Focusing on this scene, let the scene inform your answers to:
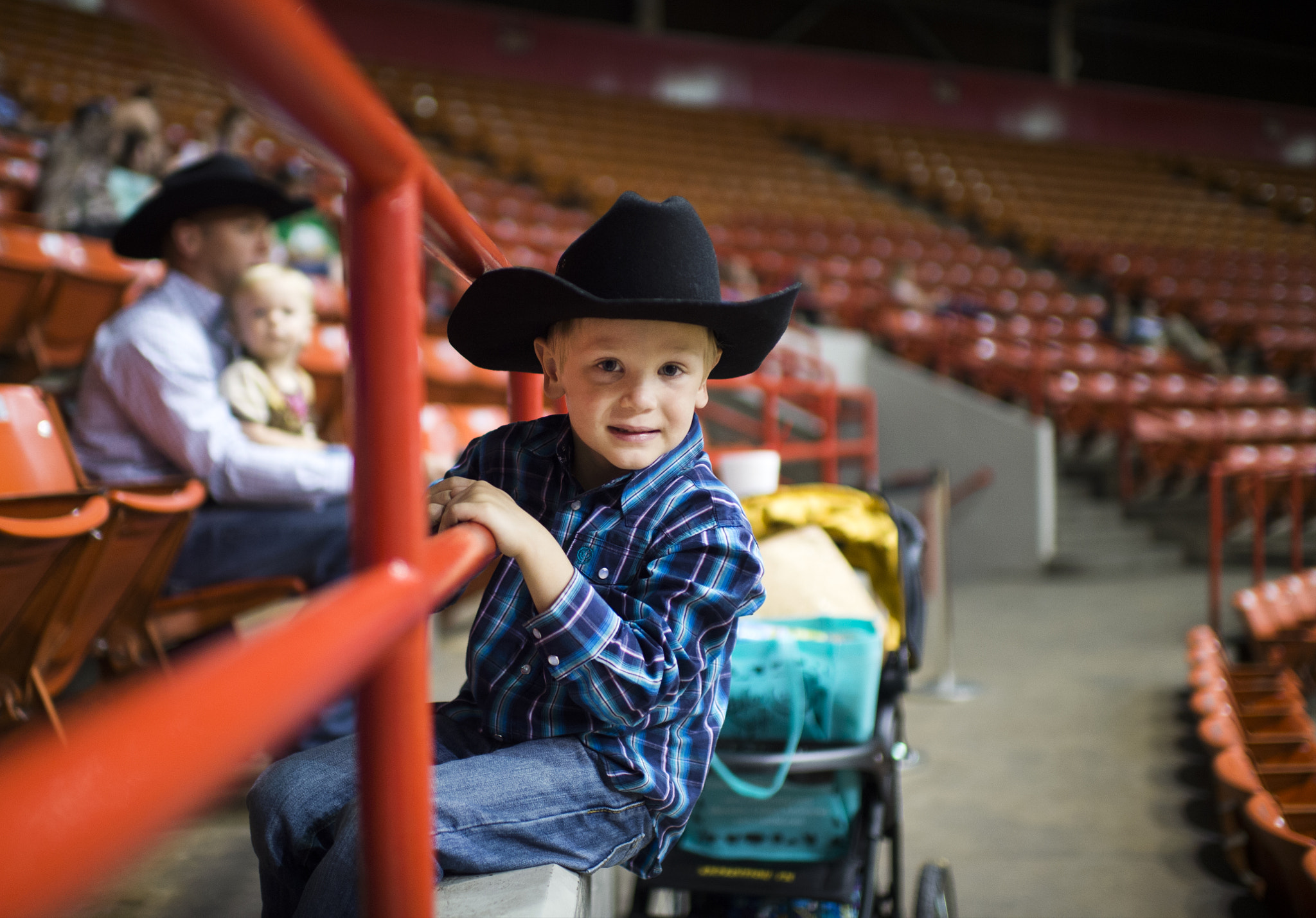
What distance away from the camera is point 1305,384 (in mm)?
9266

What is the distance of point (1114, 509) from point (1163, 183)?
10.4 meters

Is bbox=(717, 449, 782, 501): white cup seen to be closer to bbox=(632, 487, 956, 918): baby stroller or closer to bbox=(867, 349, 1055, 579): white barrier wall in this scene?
bbox=(632, 487, 956, 918): baby stroller

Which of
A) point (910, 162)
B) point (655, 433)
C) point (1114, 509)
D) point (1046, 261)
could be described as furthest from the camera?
point (910, 162)

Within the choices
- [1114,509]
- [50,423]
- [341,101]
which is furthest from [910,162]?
[341,101]

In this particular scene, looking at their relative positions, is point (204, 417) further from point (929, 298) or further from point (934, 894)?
point (929, 298)

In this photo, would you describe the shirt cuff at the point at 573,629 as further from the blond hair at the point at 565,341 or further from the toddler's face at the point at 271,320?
the toddler's face at the point at 271,320

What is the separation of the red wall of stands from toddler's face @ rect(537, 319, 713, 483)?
13175 millimetres

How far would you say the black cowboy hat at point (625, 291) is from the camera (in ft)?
3.24

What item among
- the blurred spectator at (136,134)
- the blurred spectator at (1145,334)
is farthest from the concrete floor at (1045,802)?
the blurred spectator at (1145,334)

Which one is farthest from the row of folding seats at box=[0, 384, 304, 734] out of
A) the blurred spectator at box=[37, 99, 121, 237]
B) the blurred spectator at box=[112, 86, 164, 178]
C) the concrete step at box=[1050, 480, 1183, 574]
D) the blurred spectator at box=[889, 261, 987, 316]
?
the blurred spectator at box=[889, 261, 987, 316]

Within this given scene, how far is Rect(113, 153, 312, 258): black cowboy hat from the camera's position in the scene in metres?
2.20

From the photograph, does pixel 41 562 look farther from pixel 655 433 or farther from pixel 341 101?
pixel 341 101

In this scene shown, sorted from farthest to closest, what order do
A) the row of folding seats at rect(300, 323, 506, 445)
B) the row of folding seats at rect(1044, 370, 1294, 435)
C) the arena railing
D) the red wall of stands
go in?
the red wall of stands, the row of folding seats at rect(1044, 370, 1294, 435), the row of folding seats at rect(300, 323, 506, 445), the arena railing

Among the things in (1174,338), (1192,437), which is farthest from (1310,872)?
(1174,338)
